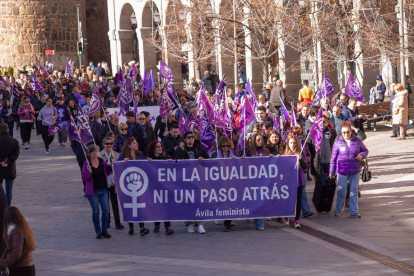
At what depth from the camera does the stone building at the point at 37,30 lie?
186ft

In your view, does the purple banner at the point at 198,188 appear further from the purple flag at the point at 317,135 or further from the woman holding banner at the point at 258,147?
the purple flag at the point at 317,135

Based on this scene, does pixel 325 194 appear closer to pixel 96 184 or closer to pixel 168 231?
pixel 168 231

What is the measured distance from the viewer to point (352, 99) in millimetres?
18688

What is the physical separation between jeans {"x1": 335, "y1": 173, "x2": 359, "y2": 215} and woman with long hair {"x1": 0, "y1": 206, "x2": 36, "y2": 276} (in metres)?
6.57

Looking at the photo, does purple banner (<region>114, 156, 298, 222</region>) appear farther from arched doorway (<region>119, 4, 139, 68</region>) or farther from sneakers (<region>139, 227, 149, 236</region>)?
arched doorway (<region>119, 4, 139, 68</region>)

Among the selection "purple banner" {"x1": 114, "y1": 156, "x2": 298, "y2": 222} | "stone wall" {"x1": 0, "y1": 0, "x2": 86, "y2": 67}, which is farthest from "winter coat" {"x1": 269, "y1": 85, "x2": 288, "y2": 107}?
"stone wall" {"x1": 0, "y1": 0, "x2": 86, "y2": 67}

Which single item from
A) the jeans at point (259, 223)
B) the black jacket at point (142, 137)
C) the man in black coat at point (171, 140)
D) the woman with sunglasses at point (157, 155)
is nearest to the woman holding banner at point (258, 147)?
the jeans at point (259, 223)

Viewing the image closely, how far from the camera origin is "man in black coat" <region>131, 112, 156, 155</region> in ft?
55.8

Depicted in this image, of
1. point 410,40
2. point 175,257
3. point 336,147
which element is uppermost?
point 410,40

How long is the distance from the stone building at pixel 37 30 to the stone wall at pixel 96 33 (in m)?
2.96

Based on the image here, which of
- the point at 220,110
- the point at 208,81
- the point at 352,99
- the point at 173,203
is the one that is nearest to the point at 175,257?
the point at 173,203

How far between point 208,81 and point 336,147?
1690cm

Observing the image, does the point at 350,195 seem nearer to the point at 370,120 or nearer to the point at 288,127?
the point at 288,127

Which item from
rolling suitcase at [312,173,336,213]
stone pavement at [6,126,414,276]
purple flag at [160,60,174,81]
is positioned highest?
purple flag at [160,60,174,81]
